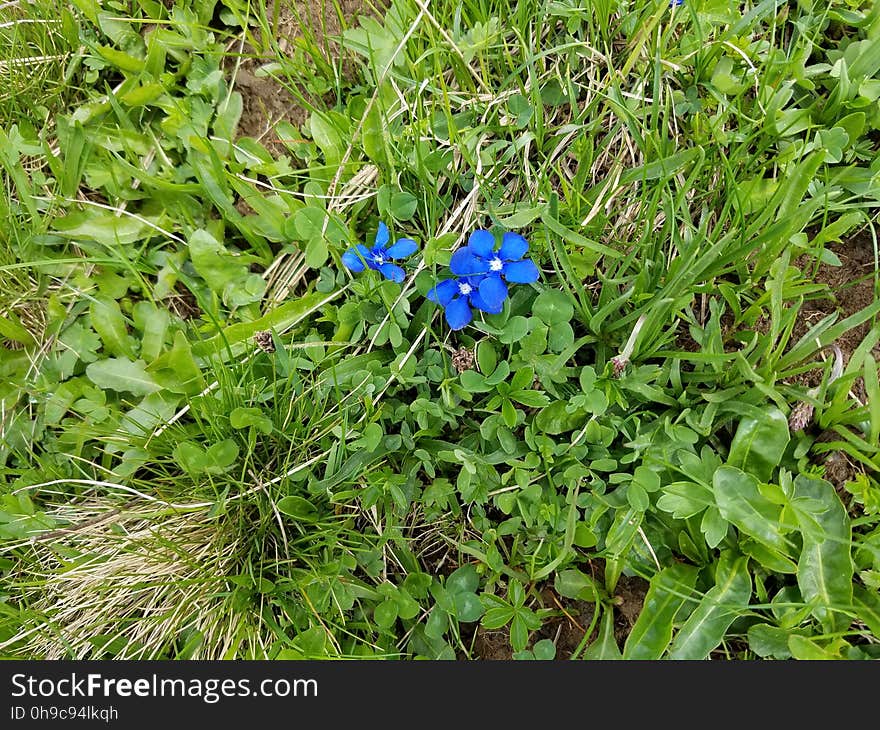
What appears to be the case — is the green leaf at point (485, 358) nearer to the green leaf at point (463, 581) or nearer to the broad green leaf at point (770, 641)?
the green leaf at point (463, 581)

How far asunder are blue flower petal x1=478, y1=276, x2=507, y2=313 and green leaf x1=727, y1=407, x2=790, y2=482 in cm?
68

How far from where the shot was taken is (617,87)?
182 centimetres

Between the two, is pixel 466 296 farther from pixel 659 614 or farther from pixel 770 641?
pixel 770 641

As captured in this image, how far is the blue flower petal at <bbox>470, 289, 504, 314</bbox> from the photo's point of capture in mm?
1678

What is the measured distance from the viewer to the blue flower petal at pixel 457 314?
1.69 m

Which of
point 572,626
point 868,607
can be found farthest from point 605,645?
point 868,607

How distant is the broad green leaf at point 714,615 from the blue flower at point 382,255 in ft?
3.58

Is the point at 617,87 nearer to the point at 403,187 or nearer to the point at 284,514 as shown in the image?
the point at 403,187

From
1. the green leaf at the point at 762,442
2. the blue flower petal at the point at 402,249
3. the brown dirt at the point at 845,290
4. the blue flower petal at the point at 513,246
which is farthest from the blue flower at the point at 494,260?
the brown dirt at the point at 845,290

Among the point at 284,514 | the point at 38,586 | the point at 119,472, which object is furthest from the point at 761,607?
the point at 38,586

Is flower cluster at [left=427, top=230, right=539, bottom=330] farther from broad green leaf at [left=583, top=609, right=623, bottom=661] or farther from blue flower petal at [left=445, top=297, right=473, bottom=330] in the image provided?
broad green leaf at [left=583, top=609, right=623, bottom=661]

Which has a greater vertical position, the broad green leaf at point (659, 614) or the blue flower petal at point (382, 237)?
the blue flower petal at point (382, 237)

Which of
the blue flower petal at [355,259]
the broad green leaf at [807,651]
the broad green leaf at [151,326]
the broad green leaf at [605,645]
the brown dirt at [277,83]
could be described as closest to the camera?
the broad green leaf at [807,651]

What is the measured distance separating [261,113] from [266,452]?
41.4 inches
